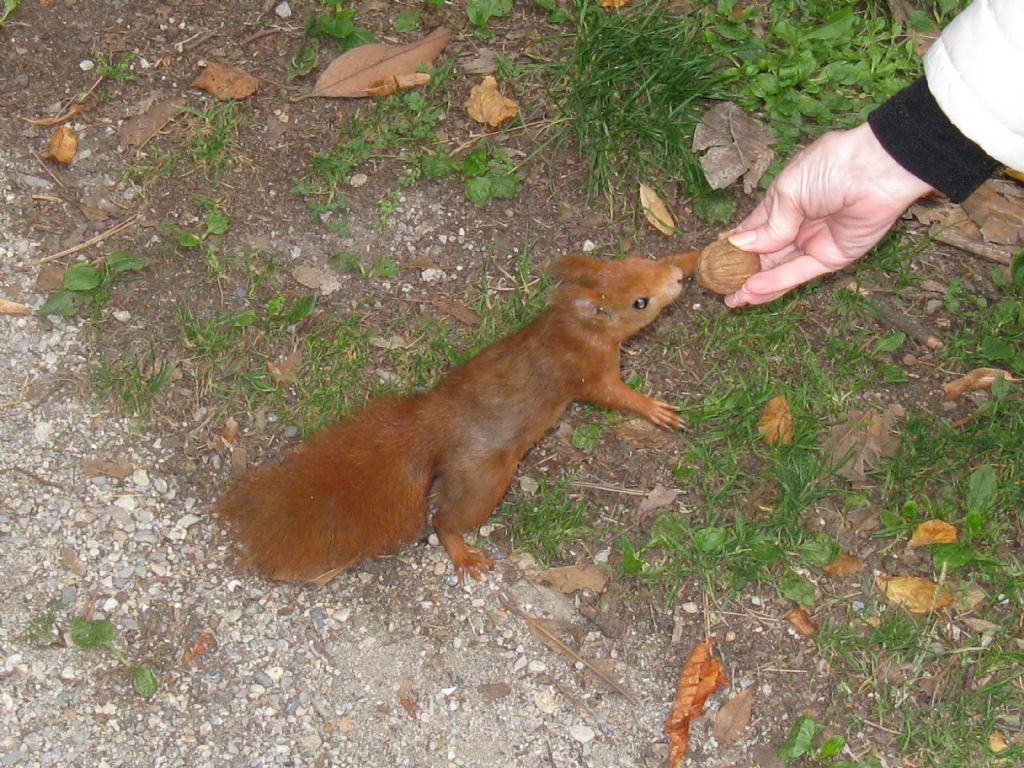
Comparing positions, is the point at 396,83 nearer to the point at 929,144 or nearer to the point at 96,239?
the point at 96,239

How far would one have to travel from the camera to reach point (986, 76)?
2.69 metres

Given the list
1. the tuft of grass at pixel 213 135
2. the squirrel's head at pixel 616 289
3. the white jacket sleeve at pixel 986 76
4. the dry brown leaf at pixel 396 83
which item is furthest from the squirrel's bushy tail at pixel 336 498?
the white jacket sleeve at pixel 986 76

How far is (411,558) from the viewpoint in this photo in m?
3.55

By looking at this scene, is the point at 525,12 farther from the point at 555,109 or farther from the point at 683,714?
the point at 683,714

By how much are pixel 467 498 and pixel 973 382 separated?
5.91 ft

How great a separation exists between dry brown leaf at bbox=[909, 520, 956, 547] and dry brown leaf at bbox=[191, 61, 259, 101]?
280cm

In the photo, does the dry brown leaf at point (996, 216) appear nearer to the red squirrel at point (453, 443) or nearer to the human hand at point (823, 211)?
the human hand at point (823, 211)

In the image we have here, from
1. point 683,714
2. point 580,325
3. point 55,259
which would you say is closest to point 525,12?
point 580,325

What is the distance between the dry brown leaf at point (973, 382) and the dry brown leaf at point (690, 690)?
1.24m

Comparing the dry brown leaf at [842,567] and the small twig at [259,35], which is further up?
the small twig at [259,35]

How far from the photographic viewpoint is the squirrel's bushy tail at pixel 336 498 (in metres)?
3.21

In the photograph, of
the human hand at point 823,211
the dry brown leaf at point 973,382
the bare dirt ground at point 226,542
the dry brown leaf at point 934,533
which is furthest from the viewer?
the dry brown leaf at point 973,382

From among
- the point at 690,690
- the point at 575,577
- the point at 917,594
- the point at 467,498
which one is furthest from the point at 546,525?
the point at 917,594

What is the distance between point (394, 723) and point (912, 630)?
164cm
